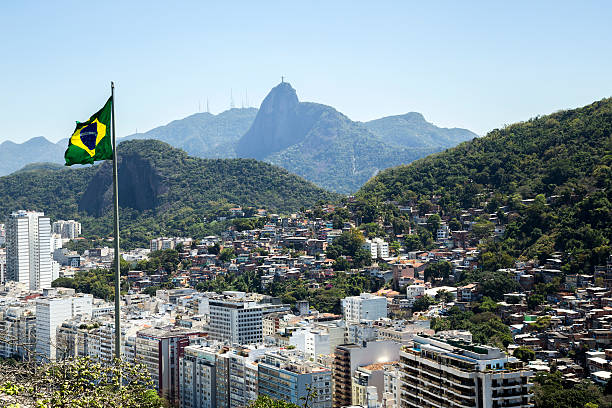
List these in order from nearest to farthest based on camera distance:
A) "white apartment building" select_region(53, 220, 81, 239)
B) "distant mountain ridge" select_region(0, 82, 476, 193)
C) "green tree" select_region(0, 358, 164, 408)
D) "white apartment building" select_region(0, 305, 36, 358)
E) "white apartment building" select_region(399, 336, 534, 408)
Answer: "green tree" select_region(0, 358, 164, 408)
"white apartment building" select_region(399, 336, 534, 408)
"white apartment building" select_region(0, 305, 36, 358)
"white apartment building" select_region(53, 220, 81, 239)
"distant mountain ridge" select_region(0, 82, 476, 193)

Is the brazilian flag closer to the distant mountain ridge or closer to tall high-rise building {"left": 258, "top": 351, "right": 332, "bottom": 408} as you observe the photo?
tall high-rise building {"left": 258, "top": 351, "right": 332, "bottom": 408}

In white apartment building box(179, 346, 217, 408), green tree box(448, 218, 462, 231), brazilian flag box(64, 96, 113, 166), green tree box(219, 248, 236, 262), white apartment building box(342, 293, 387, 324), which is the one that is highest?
brazilian flag box(64, 96, 113, 166)

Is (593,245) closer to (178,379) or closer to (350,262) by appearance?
(350,262)

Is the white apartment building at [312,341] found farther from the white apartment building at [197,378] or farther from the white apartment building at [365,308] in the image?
the white apartment building at [365,308]

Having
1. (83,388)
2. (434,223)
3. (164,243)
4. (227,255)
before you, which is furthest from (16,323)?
Answer: (83,388)

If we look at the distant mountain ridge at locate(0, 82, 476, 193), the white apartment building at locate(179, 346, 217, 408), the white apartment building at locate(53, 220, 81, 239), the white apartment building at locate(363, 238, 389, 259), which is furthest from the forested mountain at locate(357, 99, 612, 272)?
the distant mountain ridge at locate(0, 82, 476, 193)

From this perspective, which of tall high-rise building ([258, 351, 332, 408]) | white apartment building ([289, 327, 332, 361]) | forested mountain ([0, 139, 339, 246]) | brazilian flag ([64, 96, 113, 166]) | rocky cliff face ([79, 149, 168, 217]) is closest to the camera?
brazilian flag ([64, 96, 113, 166])

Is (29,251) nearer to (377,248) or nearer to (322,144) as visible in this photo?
(377,248)

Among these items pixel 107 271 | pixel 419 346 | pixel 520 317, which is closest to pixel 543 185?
pixel 520 317
